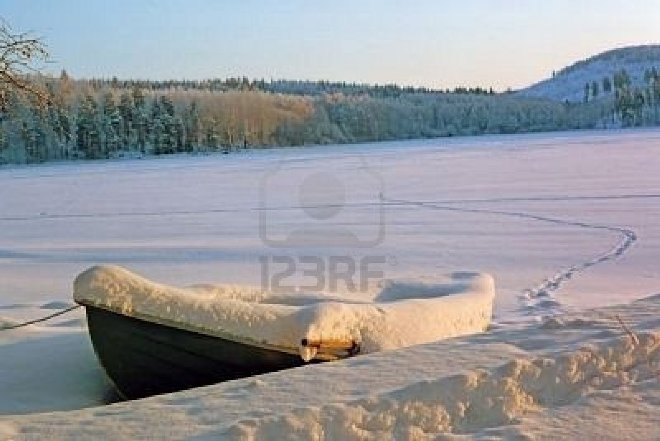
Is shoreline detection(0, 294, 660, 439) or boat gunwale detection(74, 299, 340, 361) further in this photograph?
boat gunwale detection(74, 299, 340, 361)

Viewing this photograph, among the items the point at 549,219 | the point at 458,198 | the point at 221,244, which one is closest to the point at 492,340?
the point at 221,244

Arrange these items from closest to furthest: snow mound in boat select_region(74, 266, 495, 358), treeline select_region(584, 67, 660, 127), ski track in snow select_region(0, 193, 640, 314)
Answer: snow mound in boat select_region(74, 266, 495, 358), ski track in snow select_region(0, 193, 640, 314), treeline select_region(584, 67, 660, 127)

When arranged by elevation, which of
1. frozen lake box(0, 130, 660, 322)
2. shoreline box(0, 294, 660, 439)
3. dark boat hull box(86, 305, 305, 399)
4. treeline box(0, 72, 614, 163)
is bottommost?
frozen lake box(0, 130, 660, 322)

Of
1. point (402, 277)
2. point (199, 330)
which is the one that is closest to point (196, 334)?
point (199, 330)

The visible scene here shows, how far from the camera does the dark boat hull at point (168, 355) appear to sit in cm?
444

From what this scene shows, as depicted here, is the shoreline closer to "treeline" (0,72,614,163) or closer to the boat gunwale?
the boat gunwale

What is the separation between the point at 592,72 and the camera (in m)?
178

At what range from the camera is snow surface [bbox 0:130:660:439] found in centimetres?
300

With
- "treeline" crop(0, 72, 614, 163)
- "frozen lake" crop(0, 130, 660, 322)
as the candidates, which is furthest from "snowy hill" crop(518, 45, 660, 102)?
"frozen lake" crop(0, 130, 660, 322)

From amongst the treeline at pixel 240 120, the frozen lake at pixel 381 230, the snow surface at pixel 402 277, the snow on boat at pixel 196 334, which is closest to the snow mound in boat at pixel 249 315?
the snow on boat at pixel 196 334

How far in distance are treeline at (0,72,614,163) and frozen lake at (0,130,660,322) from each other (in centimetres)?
2967

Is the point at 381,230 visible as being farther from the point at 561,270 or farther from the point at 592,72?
the point at 592,72

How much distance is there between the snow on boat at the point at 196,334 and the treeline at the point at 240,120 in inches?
1747

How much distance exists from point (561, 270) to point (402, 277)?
6.52 ft
